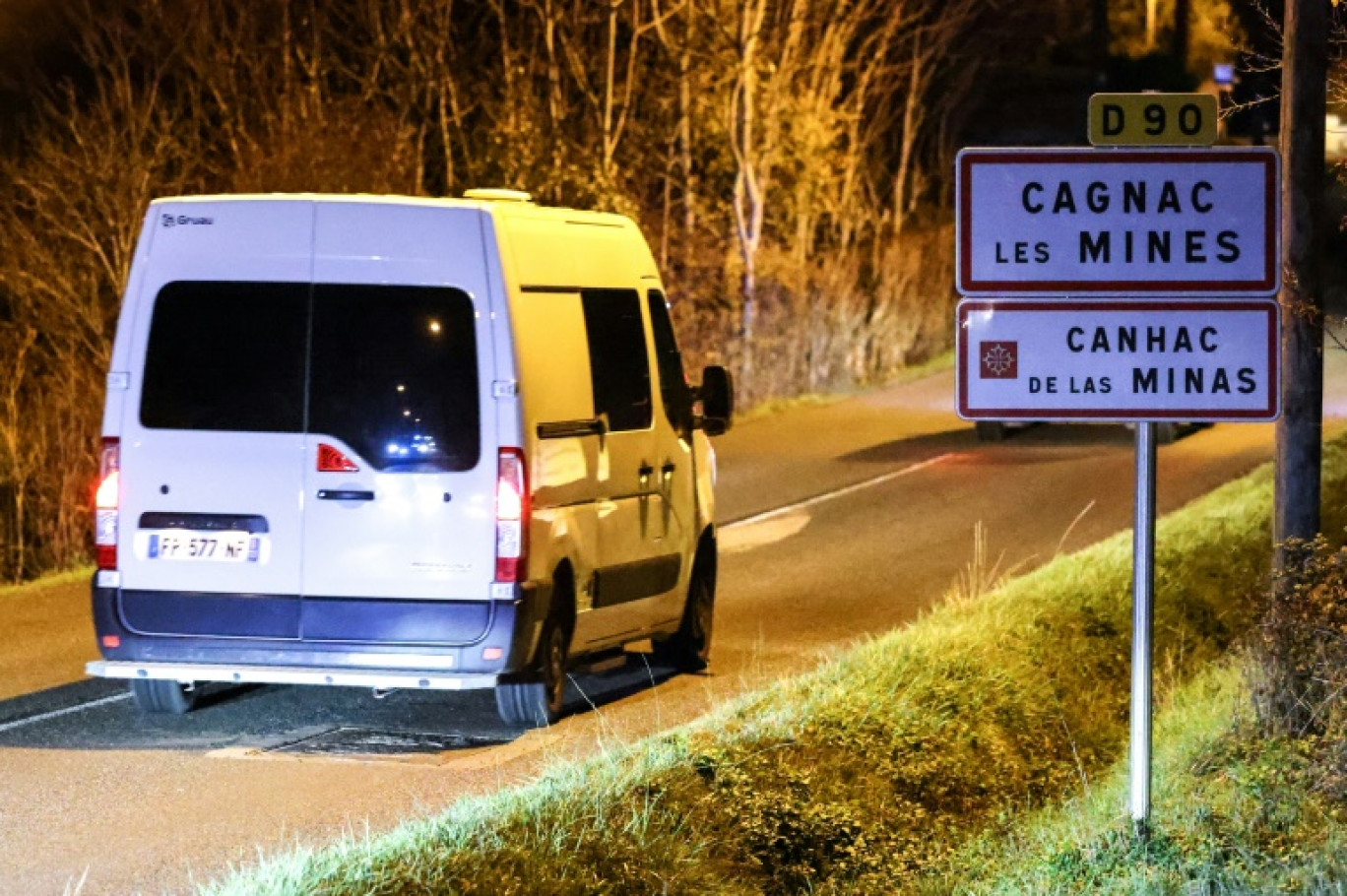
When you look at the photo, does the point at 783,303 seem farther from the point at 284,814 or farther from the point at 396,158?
the point at 284,814

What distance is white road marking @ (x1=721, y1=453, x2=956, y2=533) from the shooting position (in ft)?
62.8

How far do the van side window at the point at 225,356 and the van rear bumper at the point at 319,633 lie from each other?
74 centimetres

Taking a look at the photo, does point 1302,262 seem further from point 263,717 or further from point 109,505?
point 109,505

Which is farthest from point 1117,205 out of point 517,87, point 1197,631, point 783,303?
point 783,303

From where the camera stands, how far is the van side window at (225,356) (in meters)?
9.52

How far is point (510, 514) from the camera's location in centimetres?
938

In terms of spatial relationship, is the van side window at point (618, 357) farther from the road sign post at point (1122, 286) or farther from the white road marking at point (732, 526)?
the road sign post at point (1122, 286)

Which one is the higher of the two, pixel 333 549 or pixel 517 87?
pixel 517 87

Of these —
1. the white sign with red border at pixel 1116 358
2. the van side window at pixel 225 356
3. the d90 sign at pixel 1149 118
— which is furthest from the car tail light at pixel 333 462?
the d90 sign at pixel 1149 118

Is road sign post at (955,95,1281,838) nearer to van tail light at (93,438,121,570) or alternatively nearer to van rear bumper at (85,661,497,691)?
van rear bumper at (85,661,497,691)

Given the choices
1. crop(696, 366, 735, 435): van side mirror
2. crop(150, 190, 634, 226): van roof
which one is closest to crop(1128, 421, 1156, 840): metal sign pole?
crop(150, 190, 634, 226): van roof

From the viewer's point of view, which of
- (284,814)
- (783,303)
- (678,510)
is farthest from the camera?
(783,303)

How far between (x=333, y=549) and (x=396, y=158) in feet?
55.5

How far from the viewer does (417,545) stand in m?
9.39
